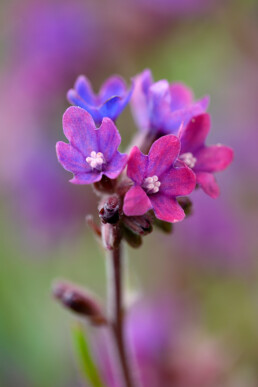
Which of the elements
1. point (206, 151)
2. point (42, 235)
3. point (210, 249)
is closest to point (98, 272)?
point (42, 235)

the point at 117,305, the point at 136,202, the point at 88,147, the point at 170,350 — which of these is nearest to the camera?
the point at 136,202

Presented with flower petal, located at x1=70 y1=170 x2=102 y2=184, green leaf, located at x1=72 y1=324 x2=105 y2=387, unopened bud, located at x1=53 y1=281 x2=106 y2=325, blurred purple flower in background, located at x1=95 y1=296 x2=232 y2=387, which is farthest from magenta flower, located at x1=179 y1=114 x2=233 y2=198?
blurred purple flower in background, located at x1=95 y1=296 x2=232 y2=387

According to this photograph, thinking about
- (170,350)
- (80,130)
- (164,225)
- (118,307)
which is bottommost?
(170,350)

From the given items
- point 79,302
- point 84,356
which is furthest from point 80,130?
point 84,356

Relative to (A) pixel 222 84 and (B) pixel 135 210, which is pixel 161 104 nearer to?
(B) pixel 135 210

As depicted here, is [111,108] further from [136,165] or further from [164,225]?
[164,225]

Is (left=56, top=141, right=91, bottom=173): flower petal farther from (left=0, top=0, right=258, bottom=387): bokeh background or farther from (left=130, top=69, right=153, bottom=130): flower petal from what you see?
(left=0, top=0, right=258, bottom=387): bokeh background
